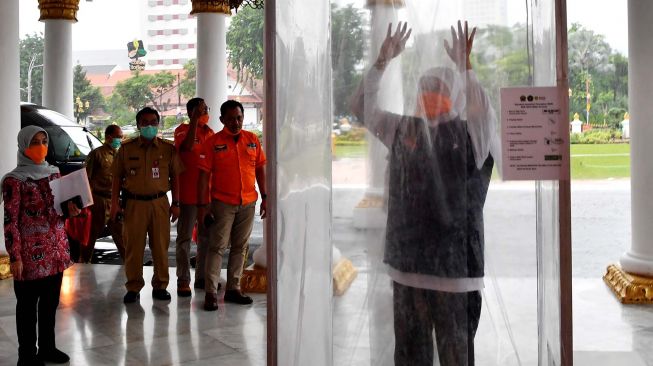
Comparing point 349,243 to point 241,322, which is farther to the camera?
point 241,322

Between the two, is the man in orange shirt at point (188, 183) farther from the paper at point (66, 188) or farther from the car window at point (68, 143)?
the car window at point (68, 143)

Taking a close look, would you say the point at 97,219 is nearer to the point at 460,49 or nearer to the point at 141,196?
the point at 141,196

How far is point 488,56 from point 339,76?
0.46 meters

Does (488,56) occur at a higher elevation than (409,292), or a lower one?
higher

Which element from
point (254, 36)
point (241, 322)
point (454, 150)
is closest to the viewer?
point (454, 150)

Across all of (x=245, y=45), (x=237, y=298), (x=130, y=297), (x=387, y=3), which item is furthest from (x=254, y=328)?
(x=245, y=45)

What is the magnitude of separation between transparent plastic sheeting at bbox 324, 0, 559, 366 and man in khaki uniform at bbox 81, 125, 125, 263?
4.59m

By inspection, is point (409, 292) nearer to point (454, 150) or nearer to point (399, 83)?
point (454, 150)

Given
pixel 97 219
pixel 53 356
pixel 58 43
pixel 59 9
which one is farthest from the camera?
pixel 58 43

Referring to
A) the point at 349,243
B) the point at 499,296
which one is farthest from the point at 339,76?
Answer: the point at 499,296

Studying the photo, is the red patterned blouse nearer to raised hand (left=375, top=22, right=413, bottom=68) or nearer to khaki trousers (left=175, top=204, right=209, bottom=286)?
khaki trousers (left=175, top=204, right=209, bottom=286)

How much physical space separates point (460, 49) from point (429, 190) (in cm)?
44

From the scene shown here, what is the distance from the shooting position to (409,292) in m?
2.30

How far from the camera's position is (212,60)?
754cm
